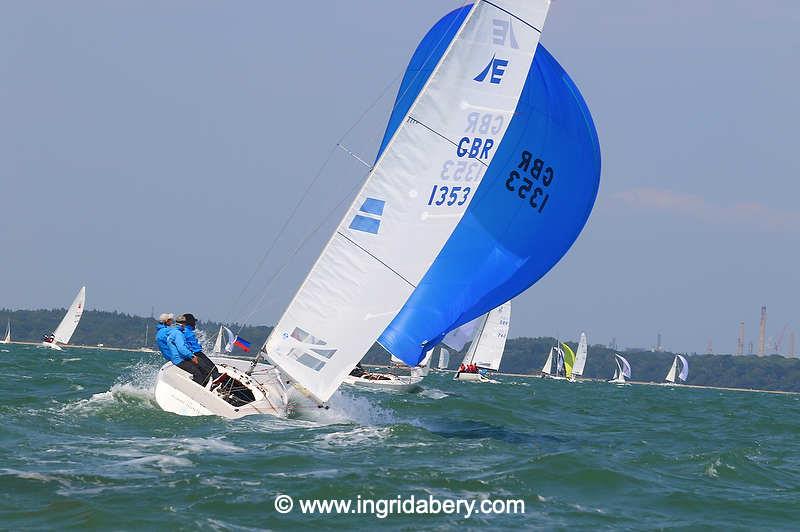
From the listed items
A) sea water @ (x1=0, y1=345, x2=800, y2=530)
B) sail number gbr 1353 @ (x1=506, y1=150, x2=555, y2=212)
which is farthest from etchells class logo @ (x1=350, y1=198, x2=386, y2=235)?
sail number gbr 1353 @ (x1=506, y1=150, x2=555, y2=212)

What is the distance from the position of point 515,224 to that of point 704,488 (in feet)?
17.8

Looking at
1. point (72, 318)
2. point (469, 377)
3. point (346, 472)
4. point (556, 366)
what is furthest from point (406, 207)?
point (556, 366)

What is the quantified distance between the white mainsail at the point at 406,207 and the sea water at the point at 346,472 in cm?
113

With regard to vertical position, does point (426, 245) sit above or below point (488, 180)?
below

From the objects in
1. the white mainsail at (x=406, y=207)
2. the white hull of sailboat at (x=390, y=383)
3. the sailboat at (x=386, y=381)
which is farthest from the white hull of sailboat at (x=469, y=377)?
the white mainsail at (x=406, y=207)

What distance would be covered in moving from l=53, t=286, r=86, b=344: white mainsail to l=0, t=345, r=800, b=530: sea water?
1633 inches

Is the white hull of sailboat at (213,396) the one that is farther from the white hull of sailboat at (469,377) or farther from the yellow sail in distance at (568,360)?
the yellow sail in distance at (568,360)

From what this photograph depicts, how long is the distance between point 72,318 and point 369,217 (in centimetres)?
4713

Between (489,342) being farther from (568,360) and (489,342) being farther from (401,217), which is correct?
(401,217)

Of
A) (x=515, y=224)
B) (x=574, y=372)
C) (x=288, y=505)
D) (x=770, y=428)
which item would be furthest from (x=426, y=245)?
(x=574, y=372)

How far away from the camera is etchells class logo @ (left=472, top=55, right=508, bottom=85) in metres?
12.5

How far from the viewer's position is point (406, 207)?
1249 cm

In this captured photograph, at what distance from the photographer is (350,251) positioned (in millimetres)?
12414

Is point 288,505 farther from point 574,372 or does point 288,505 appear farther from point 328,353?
point 574,372
